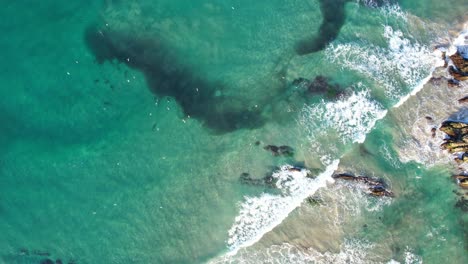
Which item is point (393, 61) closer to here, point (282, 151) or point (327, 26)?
point (327, 26)

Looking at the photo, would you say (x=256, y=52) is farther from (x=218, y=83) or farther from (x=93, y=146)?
(x=93, y=146)

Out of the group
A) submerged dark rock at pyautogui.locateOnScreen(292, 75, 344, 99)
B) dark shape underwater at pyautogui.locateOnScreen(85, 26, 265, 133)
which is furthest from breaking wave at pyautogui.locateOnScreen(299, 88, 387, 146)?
dark shape underwater at pyautogui.locateOnScreen(85, 26, 265, 133)

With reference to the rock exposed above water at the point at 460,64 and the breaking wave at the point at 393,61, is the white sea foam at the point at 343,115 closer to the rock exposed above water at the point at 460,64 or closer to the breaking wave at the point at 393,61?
the breaking wave at the point at 393,61

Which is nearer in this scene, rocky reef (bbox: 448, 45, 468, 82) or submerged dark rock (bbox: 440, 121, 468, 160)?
submerged dark rock (bbox: 440, 121, 468, 160)

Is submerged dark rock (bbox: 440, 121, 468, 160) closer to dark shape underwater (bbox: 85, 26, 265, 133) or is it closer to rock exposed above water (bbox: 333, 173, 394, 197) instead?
rock exposed above water (bbox: 333, 173, 394, 197)

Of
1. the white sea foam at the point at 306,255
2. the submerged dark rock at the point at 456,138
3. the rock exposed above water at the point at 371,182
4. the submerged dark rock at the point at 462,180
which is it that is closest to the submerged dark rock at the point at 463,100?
the submerged dark rock at the point at 456,138

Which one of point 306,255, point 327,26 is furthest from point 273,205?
point 327,26

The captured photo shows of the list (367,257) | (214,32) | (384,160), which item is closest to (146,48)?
(214,32)
